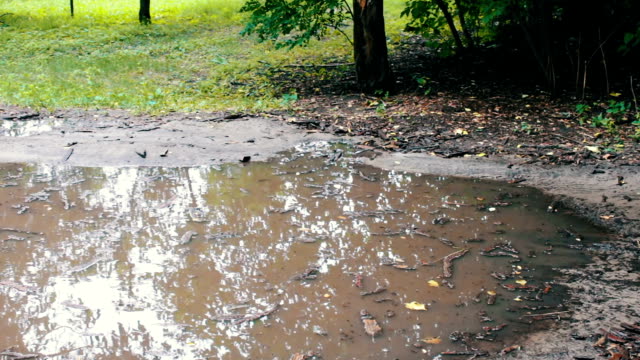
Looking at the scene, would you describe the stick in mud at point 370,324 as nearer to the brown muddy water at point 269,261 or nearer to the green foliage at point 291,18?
the brown muddy water at point 269,261

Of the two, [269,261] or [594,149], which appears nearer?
[269,261]

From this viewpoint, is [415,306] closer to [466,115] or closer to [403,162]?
[403,162]

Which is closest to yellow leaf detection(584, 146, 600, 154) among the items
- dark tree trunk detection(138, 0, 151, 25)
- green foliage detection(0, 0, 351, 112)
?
green foliage detection(0, 0, 351, 112)

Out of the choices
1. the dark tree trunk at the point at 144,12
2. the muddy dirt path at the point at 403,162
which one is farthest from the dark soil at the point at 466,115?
the dark tree trunk at the point at 144,12

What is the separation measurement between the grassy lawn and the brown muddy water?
3.25 metres

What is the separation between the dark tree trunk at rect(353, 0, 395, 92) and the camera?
29.1 feet

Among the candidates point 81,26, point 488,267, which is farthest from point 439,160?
point 81,26

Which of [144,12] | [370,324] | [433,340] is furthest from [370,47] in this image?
[144,12]

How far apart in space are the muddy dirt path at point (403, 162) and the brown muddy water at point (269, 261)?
7.9 inches

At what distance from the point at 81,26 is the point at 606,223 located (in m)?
15.8

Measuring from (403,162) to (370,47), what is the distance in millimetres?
3163

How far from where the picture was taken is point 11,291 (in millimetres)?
4043

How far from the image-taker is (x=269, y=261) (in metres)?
4.48

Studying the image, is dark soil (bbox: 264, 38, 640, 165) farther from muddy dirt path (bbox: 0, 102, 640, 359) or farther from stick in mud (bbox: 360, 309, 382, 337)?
stick in mud (bbox: 360, 309, 382, 337)
